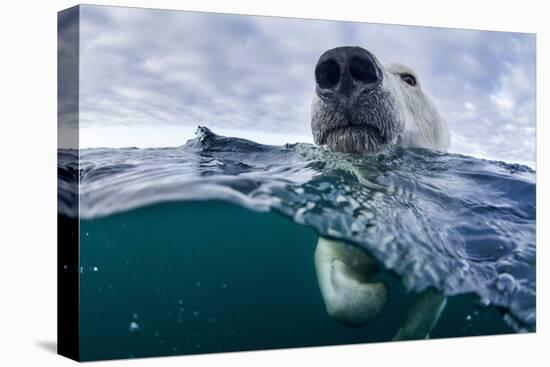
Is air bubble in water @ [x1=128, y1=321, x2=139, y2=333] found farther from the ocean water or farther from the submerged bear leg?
the submerged bear leg

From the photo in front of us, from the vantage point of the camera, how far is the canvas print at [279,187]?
527cm

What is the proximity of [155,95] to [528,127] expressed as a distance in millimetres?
3568

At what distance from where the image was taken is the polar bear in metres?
5.57

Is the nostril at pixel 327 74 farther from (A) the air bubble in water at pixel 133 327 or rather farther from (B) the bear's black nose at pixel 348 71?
(A) the air bubble in water at pixel 133 327

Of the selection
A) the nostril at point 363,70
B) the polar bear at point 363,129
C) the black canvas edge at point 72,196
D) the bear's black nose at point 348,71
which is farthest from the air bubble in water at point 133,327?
the nostril at point 363,70

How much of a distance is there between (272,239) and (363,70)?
1.49 metres

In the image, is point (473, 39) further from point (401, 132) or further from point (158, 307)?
point (158, 307)

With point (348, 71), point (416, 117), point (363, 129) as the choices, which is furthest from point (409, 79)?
point (348, 71)

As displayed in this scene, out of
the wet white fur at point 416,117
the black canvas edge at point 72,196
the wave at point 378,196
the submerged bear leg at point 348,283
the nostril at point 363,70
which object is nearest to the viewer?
the black canvas edge at point 72,196

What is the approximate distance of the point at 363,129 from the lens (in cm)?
574

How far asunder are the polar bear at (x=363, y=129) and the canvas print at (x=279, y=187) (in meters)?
0.02

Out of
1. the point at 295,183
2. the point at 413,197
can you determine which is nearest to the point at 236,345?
the point at 295,183

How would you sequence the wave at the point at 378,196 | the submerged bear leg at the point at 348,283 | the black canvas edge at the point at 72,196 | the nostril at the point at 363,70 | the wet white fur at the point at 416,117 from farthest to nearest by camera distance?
1. the wet white fur at the point at 416,117
2. the submerged bear leg at the point at 348,283
3. the nostril at the point at 363,70
4. the wave at the point at 378,196
5. the black canvas edge at the point at 72,196

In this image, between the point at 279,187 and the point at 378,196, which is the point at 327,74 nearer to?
the point at 279,187
